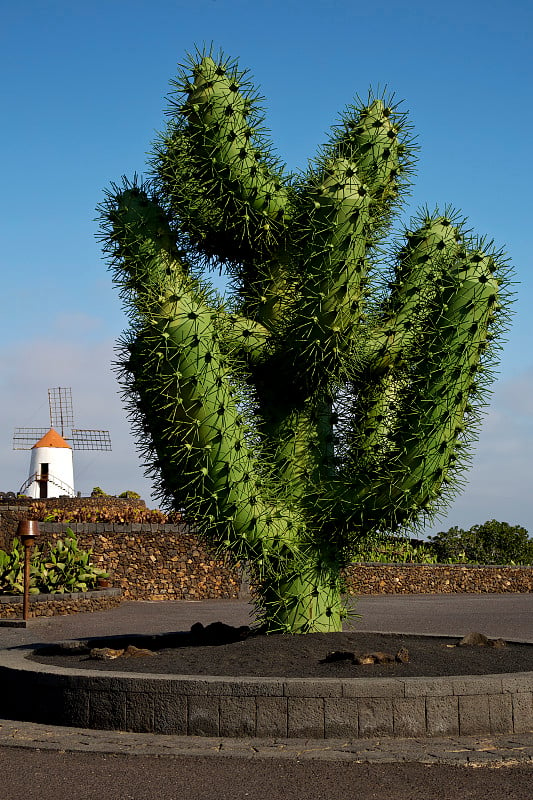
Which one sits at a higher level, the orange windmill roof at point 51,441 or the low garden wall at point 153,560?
the orange windmill roof at point 51,441

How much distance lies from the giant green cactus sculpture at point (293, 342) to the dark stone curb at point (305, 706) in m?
1.44

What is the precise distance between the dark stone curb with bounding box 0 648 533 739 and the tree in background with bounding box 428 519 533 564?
20.1m

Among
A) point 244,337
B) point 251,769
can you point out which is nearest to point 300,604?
point 244,337

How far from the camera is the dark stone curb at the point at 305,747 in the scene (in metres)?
5.44

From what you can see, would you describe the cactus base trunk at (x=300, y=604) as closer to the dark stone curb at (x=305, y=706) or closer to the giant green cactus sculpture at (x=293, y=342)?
the giant green cactus sculpture at (x=293, y=342)

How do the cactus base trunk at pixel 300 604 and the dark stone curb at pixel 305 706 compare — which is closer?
the dark stone curb at pixel 305 706

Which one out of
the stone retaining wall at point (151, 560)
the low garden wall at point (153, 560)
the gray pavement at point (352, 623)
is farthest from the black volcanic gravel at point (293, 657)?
the stone retaining wall at point (151, 560)

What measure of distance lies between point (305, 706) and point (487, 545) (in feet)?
70.7

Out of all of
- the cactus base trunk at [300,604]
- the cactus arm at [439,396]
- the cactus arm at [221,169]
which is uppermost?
the cactus arm at [221,169]

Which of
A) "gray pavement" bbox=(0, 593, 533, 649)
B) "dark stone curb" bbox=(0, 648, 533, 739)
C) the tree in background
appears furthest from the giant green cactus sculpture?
the tree in background

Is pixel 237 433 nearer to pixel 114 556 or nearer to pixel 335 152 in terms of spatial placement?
pixel 335 152

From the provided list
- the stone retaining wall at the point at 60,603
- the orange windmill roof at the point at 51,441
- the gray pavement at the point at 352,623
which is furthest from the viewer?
the orange windmill roof at the point at 51,441

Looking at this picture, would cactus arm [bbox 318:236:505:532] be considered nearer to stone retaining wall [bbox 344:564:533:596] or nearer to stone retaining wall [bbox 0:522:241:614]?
stone retaining wall [bbox 0:522:241:614]

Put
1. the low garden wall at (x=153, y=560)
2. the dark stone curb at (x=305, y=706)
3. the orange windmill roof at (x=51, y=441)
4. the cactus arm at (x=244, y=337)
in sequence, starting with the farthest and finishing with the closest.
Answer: the orange windmill roof at (x=51, y=441)
the low garden wall at (x=153, y=560)
the cactus arm at (x=244, y=337)
the dark stone curb at (x=305, y=706)
